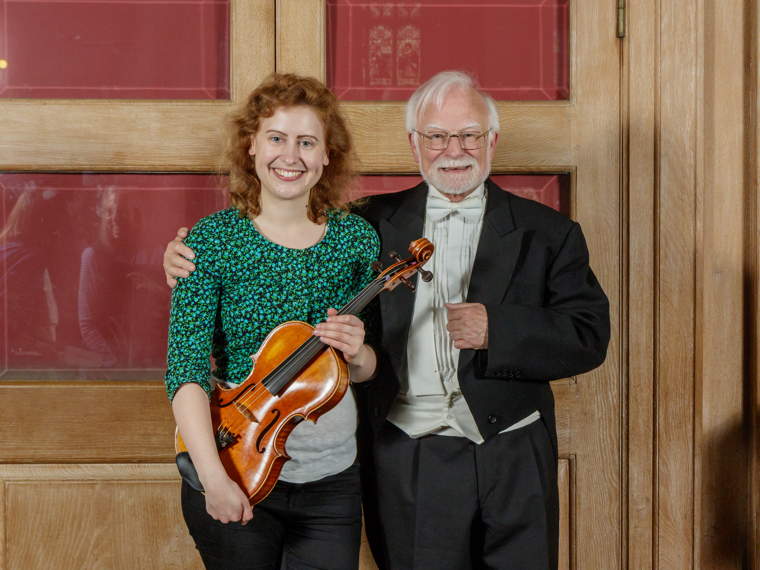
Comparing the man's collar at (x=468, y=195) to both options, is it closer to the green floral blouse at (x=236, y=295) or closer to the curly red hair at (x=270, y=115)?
the curly red hair at (x=270, y=115)

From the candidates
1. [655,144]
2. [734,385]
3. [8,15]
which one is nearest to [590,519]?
[734,385]

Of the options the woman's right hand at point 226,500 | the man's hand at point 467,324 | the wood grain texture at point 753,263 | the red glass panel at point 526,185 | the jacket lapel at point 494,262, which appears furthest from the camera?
the red glass panel at point 526,185

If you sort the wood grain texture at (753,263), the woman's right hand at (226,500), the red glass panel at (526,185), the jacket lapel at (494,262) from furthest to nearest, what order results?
the red glass panel at (526,185) → the wood grain texture at (753,263) → the jacket lapel at (494,262) → the woman's right hand at (226,500)

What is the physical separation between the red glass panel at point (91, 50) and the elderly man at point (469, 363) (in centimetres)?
87

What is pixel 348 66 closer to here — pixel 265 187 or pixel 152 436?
pixel 265 187

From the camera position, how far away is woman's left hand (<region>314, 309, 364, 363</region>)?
1.38 metres

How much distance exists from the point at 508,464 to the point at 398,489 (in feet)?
0.83

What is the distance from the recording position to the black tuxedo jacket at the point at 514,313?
161cm

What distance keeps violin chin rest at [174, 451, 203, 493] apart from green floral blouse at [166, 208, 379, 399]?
12 centimetres

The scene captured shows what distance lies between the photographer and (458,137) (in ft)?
5.38

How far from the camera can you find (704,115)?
6.98 feet

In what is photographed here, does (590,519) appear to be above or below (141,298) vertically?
below

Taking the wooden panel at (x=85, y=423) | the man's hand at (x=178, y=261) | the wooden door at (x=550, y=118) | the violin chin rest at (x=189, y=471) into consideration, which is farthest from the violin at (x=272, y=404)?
the wooden door at (x=550, y=118)

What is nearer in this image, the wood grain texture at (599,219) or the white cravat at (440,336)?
the white cravat at (440,336)
